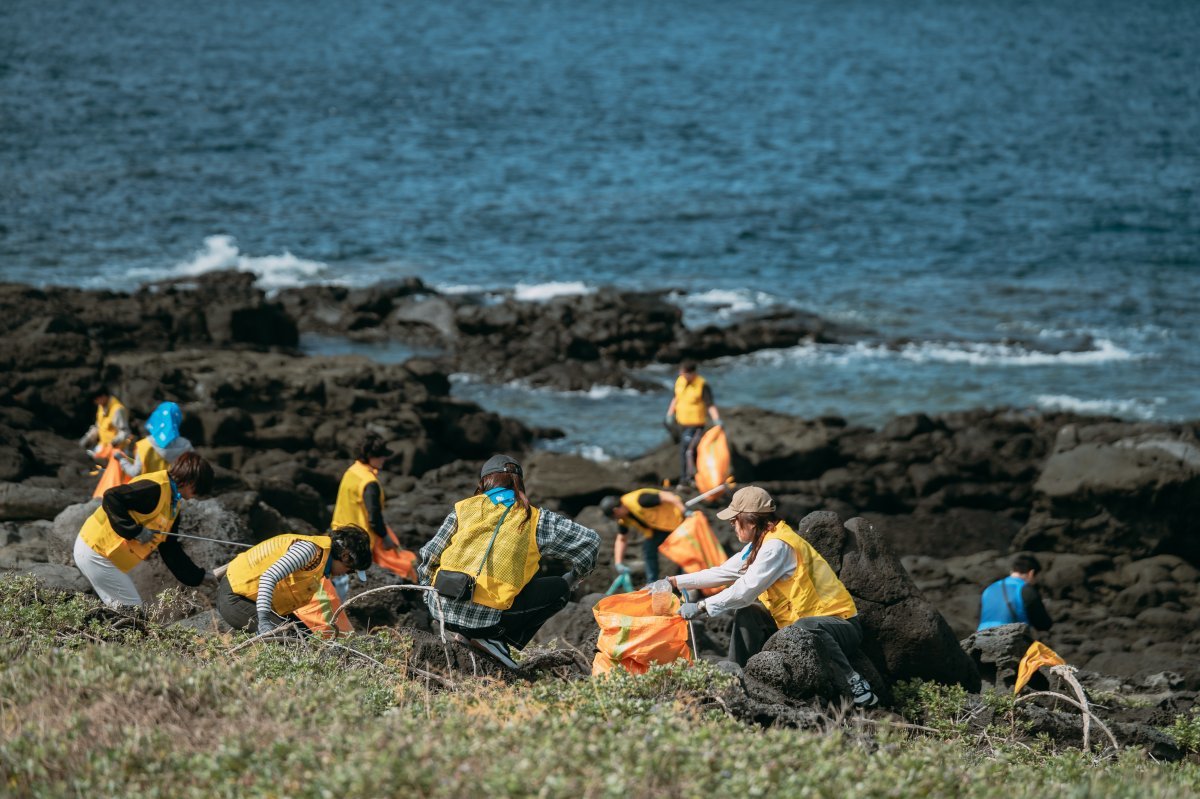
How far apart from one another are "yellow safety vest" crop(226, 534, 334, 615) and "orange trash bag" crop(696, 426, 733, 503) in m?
7.39

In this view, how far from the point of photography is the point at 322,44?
79.6 metres

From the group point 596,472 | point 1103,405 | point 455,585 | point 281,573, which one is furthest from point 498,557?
point 1103,405

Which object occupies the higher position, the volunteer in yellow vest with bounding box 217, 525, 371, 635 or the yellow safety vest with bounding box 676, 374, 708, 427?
the volunteer in yellow vest with bounding box 217, 525, 371, 635

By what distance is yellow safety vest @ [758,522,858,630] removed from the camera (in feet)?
29.1

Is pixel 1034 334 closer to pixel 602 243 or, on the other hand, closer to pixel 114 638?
pixel 602 243

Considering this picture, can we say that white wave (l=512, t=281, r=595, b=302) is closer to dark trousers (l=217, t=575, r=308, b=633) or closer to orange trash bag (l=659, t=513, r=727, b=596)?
orange trash bag (l=659, t=513, r=727, b=596)

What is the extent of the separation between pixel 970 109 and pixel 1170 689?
57888 mm

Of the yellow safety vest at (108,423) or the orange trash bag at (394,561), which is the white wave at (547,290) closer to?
the yellow safety vest at (108,423)

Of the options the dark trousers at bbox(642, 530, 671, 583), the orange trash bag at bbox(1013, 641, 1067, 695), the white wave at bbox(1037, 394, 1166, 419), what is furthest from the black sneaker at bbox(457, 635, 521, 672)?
the white wave at bbox(1037, 394, 1166, 419)

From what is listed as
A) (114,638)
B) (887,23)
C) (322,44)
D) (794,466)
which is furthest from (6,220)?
(887,23)

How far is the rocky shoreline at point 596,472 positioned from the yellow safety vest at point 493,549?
2399mm

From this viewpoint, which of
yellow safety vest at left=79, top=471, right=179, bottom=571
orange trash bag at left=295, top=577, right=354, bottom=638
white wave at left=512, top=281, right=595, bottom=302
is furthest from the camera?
white wave at left=512, top=281, right=595, bottom=302

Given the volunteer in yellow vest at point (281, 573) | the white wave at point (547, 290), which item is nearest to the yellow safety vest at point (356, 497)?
the volunteer in yellow vest at point (281, 573)

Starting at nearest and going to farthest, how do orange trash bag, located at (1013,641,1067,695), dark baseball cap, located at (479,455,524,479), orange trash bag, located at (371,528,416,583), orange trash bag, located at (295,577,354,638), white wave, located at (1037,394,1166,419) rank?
dark baseball cap, located at (479,455,524,479)
orange trash bag, located at (295,577,354,638)
orange trash bag, located at (1013,641,1067,695)
orange trash bag, located at (371,528,416,583)
white wave, located at (1037,394,1166,419)
